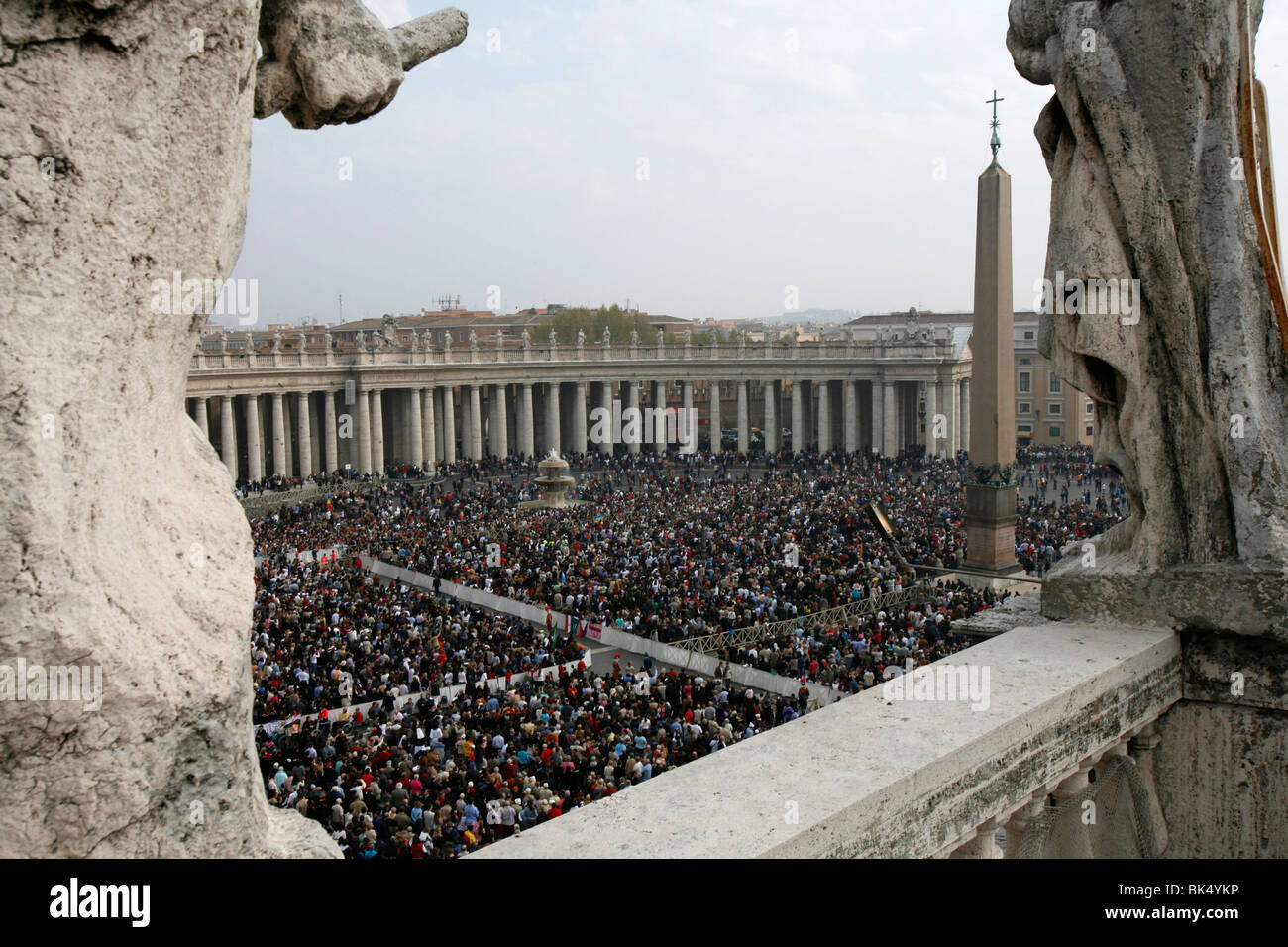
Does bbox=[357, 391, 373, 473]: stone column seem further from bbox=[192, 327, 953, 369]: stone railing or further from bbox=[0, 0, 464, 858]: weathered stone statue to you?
bbox=[0, 0, 464, 858]: weathered stone statue

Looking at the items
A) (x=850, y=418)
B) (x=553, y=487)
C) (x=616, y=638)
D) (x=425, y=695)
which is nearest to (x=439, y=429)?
(x=553, y=487)

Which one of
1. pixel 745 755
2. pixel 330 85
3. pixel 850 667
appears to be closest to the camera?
pixel 330 85

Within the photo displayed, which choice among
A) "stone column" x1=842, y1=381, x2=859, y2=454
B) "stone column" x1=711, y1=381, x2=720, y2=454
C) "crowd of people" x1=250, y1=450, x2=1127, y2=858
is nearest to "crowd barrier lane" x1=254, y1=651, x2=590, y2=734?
"crowd of people" x1=250, y1=450, x2=1127, y2=858

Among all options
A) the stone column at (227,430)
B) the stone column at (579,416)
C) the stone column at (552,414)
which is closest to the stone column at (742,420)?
the stone column at (579,416)

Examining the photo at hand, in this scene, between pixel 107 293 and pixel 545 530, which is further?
pixel 545 530

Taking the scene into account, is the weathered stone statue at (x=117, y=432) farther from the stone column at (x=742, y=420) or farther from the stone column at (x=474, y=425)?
the stone column at (x=742, y=420)
